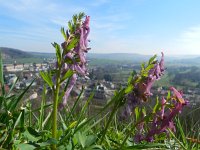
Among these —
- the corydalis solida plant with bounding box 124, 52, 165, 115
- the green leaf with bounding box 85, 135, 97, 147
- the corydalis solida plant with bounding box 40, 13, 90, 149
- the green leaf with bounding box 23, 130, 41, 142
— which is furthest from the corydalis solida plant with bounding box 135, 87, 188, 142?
the green leaf with bounding box 23, 130, 41, 142

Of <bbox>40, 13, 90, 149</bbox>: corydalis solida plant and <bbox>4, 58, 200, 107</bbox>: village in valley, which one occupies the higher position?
<bbox>40, 13, 90, 149</bbox>: corydalis solida plant

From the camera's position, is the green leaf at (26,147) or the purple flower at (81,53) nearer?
the green leaf at (26,147)

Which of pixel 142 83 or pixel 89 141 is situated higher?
pixel 142 83

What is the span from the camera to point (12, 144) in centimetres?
177

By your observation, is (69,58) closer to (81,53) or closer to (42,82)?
(81,53)

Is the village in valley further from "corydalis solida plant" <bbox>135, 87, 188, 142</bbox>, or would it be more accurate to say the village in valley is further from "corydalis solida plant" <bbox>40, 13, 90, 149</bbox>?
"corydalis solida plant" <bbox>135, 87, 188, 142</bbox>

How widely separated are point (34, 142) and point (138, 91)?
2.12 ft

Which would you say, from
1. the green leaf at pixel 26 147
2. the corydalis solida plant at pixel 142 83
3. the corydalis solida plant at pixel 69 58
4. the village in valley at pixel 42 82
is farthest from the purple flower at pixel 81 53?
the green leaf at pixel 26 147

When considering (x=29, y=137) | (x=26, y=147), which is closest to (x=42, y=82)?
(x=29, y=137)

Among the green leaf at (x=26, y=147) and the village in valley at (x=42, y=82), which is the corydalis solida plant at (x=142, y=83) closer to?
the village in valley at (x=42, y=82)

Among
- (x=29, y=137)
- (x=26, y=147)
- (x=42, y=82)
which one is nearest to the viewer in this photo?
(x=26, y=147)

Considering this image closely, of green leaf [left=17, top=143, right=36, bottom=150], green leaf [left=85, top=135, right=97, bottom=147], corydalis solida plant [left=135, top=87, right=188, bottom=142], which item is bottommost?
green leaf [left=85, top=135, right=97, bottom=147]

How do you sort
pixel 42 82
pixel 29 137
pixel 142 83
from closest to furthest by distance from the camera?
pixel 29 137 → pixel 142 83 → pixel 42 82

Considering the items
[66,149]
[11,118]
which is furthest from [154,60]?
[11,118]
